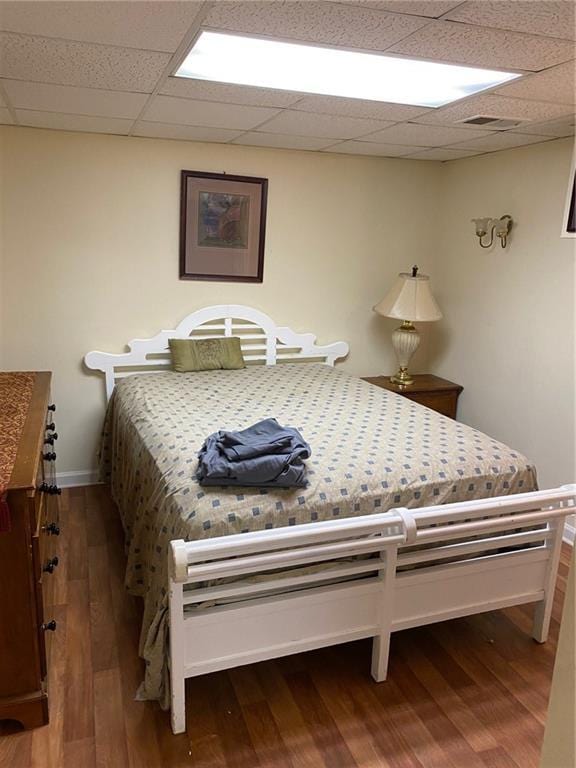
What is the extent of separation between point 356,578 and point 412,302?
220 cm

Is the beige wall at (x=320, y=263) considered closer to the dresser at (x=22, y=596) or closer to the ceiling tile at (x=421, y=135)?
the ceiling tile at (x=421, y=135)

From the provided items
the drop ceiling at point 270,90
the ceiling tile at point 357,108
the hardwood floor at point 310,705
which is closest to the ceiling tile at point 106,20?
the drop ceiling at point 270,90

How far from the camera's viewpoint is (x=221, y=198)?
367 cm

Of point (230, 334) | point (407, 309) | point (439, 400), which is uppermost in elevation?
point (407, 309)

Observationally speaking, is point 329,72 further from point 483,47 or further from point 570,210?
point 570,210

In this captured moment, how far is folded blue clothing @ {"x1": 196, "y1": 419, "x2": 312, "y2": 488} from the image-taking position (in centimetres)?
199

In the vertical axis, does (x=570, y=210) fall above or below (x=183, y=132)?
below

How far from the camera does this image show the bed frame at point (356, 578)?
6.02 feet

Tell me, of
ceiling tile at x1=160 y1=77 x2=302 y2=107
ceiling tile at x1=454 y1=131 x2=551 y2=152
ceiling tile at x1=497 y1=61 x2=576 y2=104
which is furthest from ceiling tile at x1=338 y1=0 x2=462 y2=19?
ceiling tile at x1=454 y1=131 x2=551 y2=152

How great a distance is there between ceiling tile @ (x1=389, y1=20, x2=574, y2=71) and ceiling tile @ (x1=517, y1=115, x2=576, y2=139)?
93cm

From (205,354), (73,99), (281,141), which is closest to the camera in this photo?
(73,99)

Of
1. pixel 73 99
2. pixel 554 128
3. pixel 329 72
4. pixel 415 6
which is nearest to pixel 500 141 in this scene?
pixel 554 128

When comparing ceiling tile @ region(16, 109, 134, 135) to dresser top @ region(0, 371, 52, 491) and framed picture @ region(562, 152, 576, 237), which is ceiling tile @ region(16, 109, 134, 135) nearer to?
dresser top @ region(0, 371, 52, 491)

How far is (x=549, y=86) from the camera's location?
213cm
